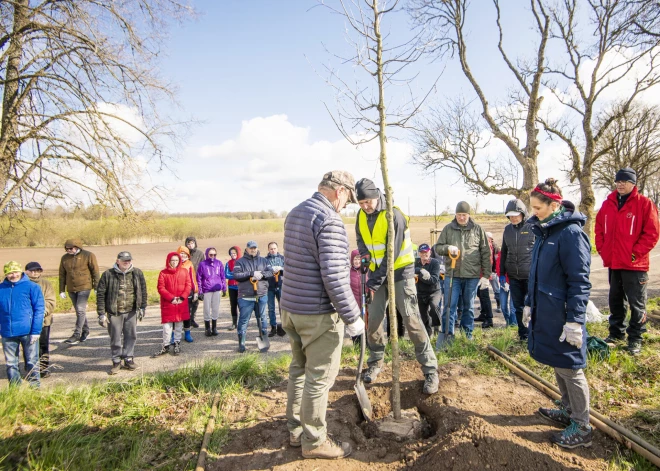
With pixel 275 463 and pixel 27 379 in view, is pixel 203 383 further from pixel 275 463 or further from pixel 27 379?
pixel 27 379

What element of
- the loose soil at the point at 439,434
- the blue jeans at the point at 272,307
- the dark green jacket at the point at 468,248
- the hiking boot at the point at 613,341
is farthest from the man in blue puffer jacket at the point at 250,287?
the hiking boot at the point at 613,341

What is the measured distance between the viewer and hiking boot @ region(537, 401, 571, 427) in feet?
10.6

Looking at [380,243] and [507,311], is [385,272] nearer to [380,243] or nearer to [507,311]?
[380,243]

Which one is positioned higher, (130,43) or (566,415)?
(130,43)

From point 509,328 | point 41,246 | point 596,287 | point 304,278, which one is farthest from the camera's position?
point 41,246

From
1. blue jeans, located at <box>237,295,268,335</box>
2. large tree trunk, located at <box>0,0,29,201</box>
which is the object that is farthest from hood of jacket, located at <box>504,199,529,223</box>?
large tree trunk, located at <box>0,0,29,201</box>

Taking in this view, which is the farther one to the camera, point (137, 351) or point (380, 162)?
point (137, 351)

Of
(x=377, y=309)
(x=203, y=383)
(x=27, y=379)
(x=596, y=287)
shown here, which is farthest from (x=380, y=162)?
(x=596, y=287)

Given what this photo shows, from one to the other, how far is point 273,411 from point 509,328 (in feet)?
Answer: 14.8

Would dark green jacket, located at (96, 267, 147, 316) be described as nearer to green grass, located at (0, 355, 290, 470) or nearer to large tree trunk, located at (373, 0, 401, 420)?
green grass, located at (0, 355, 290, 470)

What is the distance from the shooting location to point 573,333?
2789 mm

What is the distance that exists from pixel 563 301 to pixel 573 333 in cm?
27

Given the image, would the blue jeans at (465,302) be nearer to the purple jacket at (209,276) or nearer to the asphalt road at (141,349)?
the asphalt road at (141,349)

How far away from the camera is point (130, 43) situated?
9258mm
